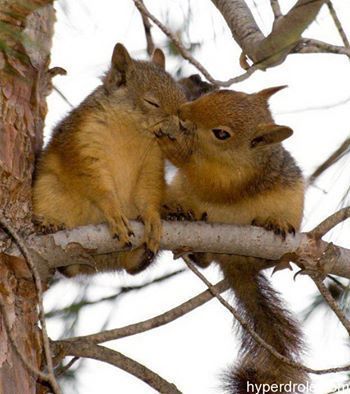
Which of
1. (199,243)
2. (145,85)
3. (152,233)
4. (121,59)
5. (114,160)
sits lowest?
(199,243)

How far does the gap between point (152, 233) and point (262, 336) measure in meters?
0.75

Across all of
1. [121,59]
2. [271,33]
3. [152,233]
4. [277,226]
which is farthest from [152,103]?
[271,33]

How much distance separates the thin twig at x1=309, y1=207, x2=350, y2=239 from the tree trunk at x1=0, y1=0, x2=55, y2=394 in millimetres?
1003

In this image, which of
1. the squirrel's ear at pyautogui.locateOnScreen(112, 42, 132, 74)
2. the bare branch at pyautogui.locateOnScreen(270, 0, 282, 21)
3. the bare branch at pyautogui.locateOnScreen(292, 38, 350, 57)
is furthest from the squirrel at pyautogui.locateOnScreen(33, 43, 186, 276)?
the bare branch at pyautogui.locateOnScreen(292, 38, 350, 57)

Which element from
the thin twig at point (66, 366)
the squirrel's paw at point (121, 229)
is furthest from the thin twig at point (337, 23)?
the thin twig at point (66, 366)

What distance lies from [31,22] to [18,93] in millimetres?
316

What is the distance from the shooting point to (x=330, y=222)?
2.72m

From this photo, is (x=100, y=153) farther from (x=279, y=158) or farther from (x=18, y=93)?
(x=279, y=158)

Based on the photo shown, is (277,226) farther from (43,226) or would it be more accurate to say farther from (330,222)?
(43,226)

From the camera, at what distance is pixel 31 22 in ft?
10.2

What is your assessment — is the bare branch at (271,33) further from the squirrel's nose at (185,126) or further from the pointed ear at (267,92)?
the pointed ear at (267,92)

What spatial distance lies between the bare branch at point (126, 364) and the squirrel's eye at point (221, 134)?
3.49ft

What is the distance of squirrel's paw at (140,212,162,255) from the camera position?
2.96 meters

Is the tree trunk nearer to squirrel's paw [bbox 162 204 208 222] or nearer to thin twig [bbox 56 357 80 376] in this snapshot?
thin twig [bbox 56 357 80 376]
